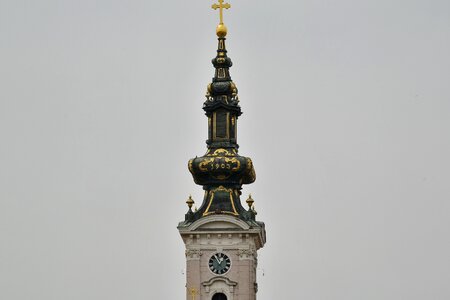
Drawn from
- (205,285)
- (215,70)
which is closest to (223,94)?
(215,70)

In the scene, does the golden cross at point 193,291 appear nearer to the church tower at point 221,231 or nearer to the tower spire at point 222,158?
the church tower at point 221,231

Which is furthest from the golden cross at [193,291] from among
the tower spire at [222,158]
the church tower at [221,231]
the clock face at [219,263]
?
the tower spire at [222,158]

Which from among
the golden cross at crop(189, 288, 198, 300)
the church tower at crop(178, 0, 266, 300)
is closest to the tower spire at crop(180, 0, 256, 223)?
the church tower at crop(178, 0, 266, 300)

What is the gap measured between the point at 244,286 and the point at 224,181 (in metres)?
4.16

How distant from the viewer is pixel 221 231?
98.7m

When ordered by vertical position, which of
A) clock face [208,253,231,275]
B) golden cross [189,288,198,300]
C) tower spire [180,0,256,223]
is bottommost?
golden cross [189,288,198,300]

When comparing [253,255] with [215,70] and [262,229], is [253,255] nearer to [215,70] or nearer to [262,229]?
[262,229]

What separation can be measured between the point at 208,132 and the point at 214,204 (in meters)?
3.14

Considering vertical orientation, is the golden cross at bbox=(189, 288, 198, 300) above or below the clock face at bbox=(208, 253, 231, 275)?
below

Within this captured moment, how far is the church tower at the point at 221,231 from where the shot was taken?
98562 mm

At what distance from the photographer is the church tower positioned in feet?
323

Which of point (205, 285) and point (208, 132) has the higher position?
point (208, 132)

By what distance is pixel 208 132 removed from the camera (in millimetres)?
100812

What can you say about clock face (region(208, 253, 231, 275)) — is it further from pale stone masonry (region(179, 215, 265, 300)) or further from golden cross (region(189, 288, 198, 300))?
golden cross (region(189, 288, 198, 300))
